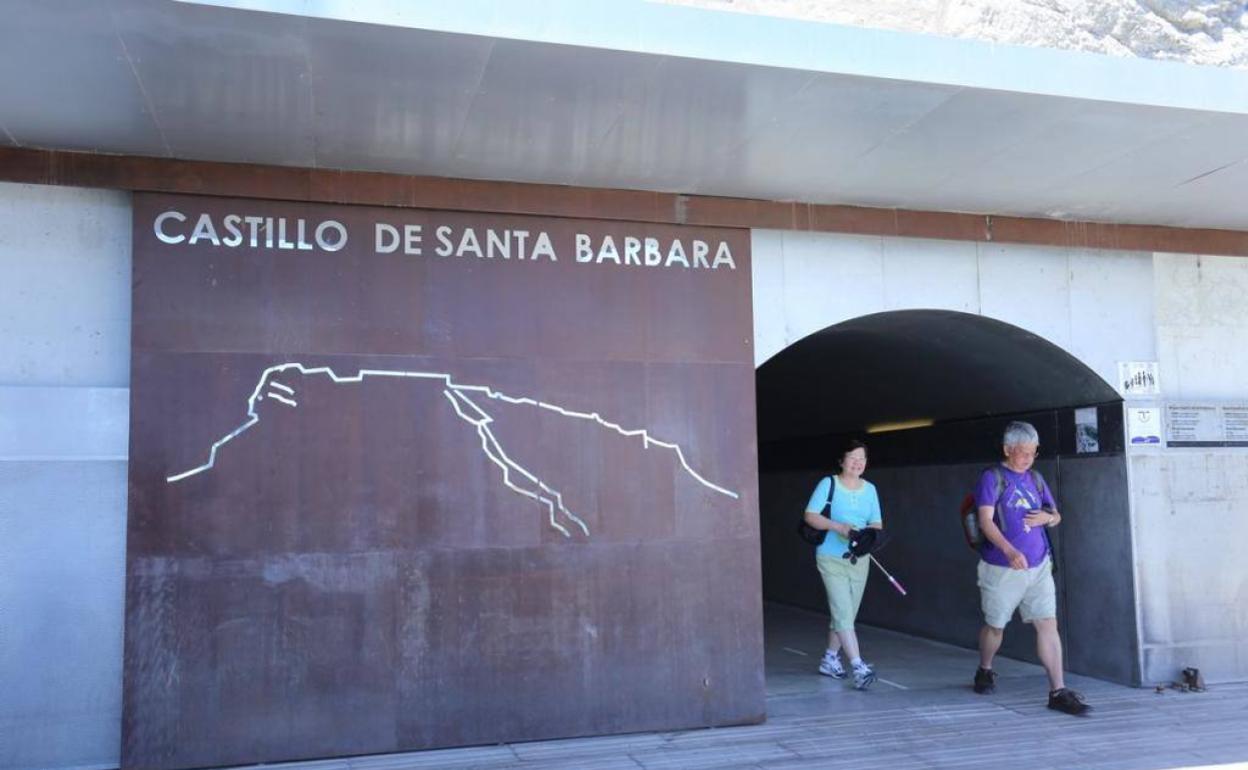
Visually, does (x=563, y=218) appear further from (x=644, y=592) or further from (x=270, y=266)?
A: (x=644, y=592)

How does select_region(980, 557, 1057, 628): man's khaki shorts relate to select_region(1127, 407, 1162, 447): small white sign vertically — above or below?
below

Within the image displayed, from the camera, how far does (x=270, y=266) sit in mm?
6273

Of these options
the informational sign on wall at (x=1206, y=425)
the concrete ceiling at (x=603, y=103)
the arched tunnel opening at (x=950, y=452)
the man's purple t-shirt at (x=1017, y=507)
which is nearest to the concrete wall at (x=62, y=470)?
the concrete ceiling at (x=603, y=103)

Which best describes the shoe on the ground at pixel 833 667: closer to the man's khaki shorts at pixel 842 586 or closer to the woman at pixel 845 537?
the woman at pixel 845 537

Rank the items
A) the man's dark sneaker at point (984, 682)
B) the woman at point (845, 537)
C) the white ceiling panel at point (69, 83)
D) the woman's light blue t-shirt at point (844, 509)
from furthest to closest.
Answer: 1. the woman's light blue t-shirt at point (844, 509)
2. the woman at point (845, 537)
3. the man's dark sneaker at point (984, 682)
4. the white ceiling panel at point (69, 83)

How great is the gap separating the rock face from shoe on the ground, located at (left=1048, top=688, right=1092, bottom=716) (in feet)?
17.1

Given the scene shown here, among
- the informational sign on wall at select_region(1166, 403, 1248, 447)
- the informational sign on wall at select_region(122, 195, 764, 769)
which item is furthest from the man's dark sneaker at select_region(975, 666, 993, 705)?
the informational sign on wall at select_region(1166, 403, 1248, 447)

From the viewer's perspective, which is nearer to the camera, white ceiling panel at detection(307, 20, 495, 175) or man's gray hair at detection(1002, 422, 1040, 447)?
white ceiling panel at detection(307, 20, 495, 175)

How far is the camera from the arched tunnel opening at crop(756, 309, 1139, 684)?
810 cm

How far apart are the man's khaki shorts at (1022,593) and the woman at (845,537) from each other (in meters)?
0.87

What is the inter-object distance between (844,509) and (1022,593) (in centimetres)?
130

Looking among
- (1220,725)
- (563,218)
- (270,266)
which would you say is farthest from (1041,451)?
(270,266)

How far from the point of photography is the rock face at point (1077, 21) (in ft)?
31.4

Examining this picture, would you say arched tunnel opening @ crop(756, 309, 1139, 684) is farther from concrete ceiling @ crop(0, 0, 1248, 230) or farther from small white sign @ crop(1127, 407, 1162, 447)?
concrete ceiling @ crop(0, 0, 1248, 230)
